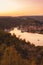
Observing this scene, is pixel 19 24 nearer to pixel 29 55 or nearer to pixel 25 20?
pixel 25 20

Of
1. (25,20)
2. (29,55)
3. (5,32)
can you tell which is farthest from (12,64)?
(25,20)

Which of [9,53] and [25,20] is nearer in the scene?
[9,53]

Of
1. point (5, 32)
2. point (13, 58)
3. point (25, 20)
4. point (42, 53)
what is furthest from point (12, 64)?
point (25, 20)

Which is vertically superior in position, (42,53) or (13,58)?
(13,58)

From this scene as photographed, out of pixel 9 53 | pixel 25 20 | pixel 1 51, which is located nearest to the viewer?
pixel 9 53

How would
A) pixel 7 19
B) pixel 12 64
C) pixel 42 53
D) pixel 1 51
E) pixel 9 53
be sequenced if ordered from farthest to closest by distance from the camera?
pixel 7 19 → pixel 42 53 → pixel 1 51 → pixel 9 53 → pixel 12 64

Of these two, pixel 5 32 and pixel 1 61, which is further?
pixel 5 32

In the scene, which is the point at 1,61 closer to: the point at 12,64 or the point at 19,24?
the point at 12,64

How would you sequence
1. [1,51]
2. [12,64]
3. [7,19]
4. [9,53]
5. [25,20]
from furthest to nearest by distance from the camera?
1. [25,20]
2. [7,19]
3. [1,51]
4. [9,53]
5. [12,64]

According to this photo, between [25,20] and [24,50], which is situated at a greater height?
[25,20]
